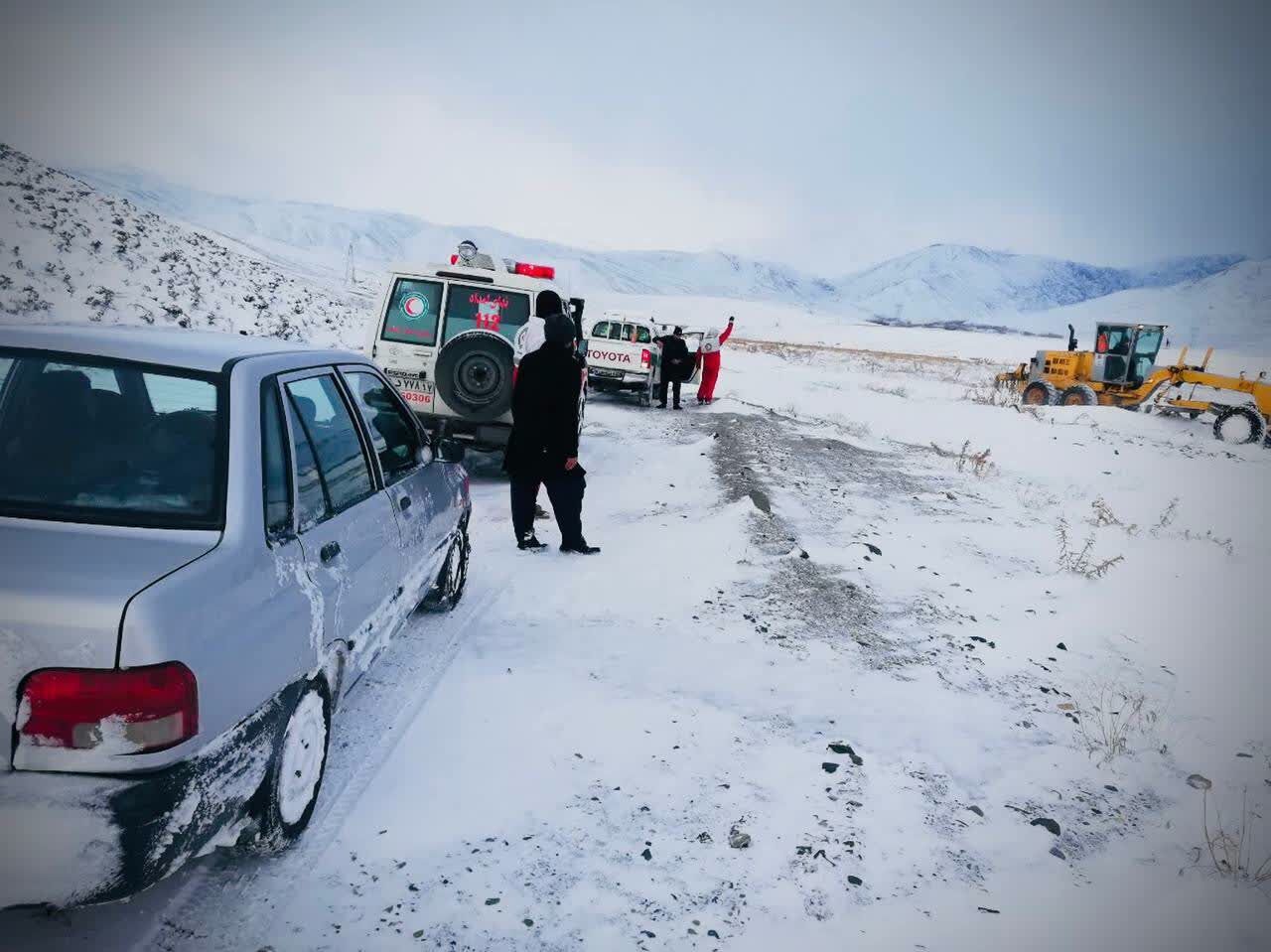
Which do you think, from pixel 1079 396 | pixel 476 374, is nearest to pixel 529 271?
pixel 476 374

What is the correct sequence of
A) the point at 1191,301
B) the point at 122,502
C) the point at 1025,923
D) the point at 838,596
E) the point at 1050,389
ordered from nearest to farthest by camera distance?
the point at 122,502 < the point at 1025,923 < the point at 838,596 < the point at 1050,389 < the point at 1191,301

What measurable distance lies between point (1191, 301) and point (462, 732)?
760 ft

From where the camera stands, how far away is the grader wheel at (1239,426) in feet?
57.9

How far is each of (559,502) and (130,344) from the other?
12.4 ft

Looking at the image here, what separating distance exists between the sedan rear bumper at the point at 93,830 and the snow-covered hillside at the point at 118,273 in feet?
54.0

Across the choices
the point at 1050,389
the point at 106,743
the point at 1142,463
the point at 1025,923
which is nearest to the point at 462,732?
the point at 106,743

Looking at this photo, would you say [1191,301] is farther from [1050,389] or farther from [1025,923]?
[1025,923]

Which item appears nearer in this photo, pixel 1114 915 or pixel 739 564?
pixel 1114 915

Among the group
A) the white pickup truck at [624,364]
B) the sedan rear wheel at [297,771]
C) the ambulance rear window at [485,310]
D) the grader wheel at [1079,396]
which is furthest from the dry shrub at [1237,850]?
the grader wheel at [1079,396]

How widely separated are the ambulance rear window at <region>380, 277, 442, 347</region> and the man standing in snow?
905 centimetres

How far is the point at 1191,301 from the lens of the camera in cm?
17925

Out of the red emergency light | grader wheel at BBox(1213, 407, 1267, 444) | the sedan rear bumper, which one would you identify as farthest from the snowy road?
grader wheel at BBox(1213, 407, 1267, 444)

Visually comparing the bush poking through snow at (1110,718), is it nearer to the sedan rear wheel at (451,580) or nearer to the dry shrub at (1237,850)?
the dry shrub at (1237,850)

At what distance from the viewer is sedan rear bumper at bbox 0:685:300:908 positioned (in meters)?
1.75
